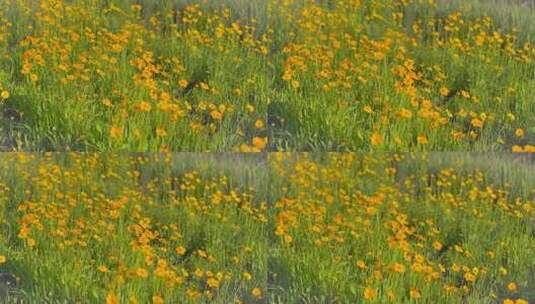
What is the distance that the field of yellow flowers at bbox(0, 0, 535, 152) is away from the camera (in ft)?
18.4

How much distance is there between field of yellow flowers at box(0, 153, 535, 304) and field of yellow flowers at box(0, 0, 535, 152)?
17 cm

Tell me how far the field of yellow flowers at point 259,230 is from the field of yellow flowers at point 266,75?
0.17 m

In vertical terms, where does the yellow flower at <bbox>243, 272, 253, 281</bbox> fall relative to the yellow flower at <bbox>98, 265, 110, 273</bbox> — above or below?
below

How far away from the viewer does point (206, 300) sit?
5.65 meters

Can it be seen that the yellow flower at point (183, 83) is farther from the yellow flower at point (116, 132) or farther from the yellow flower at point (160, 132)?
the yellow flower at point (116, 132)

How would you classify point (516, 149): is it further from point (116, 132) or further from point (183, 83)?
point (116, 132)

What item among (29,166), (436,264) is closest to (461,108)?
(436,264)

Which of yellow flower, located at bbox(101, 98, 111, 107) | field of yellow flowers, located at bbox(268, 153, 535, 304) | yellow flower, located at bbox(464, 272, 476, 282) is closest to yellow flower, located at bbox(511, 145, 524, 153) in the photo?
field of yellow flowers, located at bbox(268, 153, 535, 304)

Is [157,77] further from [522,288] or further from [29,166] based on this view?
[522,288]

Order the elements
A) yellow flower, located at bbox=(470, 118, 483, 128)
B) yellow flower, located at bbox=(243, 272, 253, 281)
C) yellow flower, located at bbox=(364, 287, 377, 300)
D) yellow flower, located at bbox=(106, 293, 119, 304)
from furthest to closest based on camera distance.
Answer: yellow flower, located at bbox=(470, 118, 483, 128)
yellow flower, located at bbox=(243, 272, 253, 281)
yellow flower, located at bbox=(364, 287, 377, 300)
yellow flower, located at bbox=(106, 293, 119, 304)

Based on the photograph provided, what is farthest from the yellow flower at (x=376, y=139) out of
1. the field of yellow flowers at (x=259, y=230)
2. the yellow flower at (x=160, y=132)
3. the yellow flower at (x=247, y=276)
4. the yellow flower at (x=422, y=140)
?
the yellow flower at (x=160, y=132)

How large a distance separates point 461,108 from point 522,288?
117 centimetres

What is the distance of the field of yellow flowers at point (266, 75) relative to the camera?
5605 mm

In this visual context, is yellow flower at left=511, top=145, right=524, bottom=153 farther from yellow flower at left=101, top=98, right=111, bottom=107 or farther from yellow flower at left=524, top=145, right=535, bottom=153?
yellow flower at left=101, top=98, right=111, bottom=107
